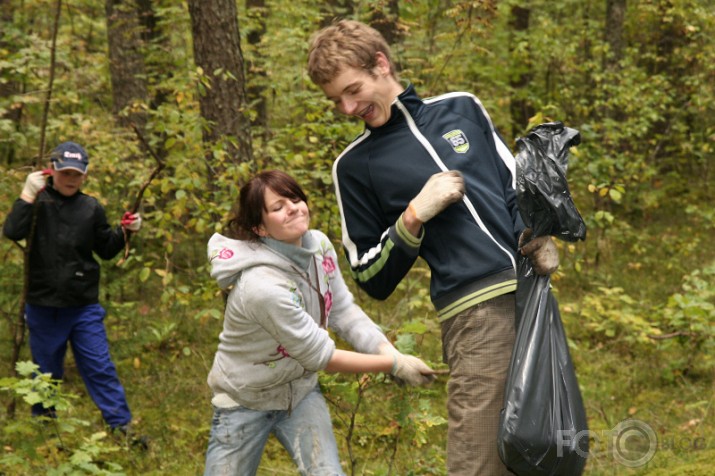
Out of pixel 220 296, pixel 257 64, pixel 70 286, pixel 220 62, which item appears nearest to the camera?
pixel 70 286

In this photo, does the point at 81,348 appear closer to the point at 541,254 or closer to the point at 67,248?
the point at 67,248

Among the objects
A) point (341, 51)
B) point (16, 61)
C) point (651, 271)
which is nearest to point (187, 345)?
point (16, 61)

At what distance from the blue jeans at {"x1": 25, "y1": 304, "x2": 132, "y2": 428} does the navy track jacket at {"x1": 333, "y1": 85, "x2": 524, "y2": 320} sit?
326 centimetres

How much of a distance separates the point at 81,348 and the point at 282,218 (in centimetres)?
330

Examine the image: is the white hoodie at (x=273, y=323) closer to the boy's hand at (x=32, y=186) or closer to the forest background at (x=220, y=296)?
the forest background at (x=220, y=296)

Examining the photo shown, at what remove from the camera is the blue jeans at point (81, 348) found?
226 inches

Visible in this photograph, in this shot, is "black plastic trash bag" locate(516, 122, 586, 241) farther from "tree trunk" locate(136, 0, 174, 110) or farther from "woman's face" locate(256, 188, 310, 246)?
"tree trunk" locate(136, 0, 174, 110)

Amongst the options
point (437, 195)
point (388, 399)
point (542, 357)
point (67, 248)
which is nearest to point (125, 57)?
Result: point (67, 248)

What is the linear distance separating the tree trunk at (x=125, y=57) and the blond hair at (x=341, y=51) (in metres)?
8.33

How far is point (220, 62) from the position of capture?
22.7 ft

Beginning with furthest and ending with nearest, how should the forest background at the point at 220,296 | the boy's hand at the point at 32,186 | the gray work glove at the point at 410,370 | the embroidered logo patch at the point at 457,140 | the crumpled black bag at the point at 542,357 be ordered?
the boy's hand at the point at 32,186 < the forest background at the point at 220,296 < the gray work glove at the point at 410,370 < the embroidered logo patch at the point at 457,140 < the crumpled black bag at the point at 542,357

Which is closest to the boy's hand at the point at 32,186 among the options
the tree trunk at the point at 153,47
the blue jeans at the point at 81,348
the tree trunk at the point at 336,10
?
the blue jeans at the point at 81,348

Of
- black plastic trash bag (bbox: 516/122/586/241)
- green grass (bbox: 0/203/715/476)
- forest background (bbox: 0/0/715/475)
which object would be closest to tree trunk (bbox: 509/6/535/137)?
forest background (bbox: 0/0/715/475)

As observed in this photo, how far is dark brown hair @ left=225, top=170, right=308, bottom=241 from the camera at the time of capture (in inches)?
123
